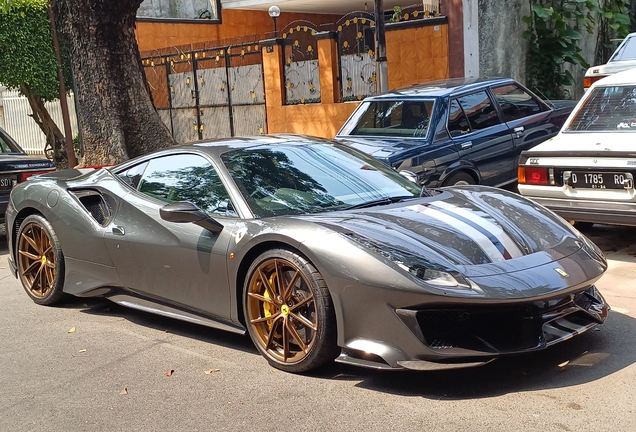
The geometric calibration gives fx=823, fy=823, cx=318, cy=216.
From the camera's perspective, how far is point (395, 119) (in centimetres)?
986

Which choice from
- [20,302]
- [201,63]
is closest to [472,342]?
[20,302]

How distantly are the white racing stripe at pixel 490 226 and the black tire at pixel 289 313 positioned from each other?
105cm

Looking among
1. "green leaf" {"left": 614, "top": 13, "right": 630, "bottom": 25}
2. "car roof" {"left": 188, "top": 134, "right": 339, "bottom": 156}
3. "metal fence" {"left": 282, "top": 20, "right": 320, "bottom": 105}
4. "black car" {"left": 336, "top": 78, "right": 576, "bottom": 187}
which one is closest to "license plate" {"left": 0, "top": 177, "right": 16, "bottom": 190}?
"black car" {"left": 336, "top": 78, "right": 576, "bottom": 187}

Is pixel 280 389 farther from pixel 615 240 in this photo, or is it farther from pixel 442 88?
pixel 442 88

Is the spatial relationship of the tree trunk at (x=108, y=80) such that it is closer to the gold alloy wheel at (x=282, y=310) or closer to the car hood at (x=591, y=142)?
the car hood at (x=591, y=142)

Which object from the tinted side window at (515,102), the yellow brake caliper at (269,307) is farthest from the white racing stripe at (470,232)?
the tinted side window at (515,102)

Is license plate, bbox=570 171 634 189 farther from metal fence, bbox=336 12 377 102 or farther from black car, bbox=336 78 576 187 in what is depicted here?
metal fence, bbox=336 12 377 102

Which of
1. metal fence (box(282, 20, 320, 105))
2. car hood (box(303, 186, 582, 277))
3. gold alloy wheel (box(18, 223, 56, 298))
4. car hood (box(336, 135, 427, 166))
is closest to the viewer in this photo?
car hood (box(303, 186, 582, 277))

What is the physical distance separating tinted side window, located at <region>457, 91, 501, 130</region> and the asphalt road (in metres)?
4.22

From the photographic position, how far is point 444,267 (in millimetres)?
4359

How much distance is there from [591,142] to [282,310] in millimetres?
3972

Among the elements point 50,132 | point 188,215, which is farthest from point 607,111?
point 50,132

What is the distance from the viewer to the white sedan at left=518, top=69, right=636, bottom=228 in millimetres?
7047

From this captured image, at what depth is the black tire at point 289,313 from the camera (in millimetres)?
4570
